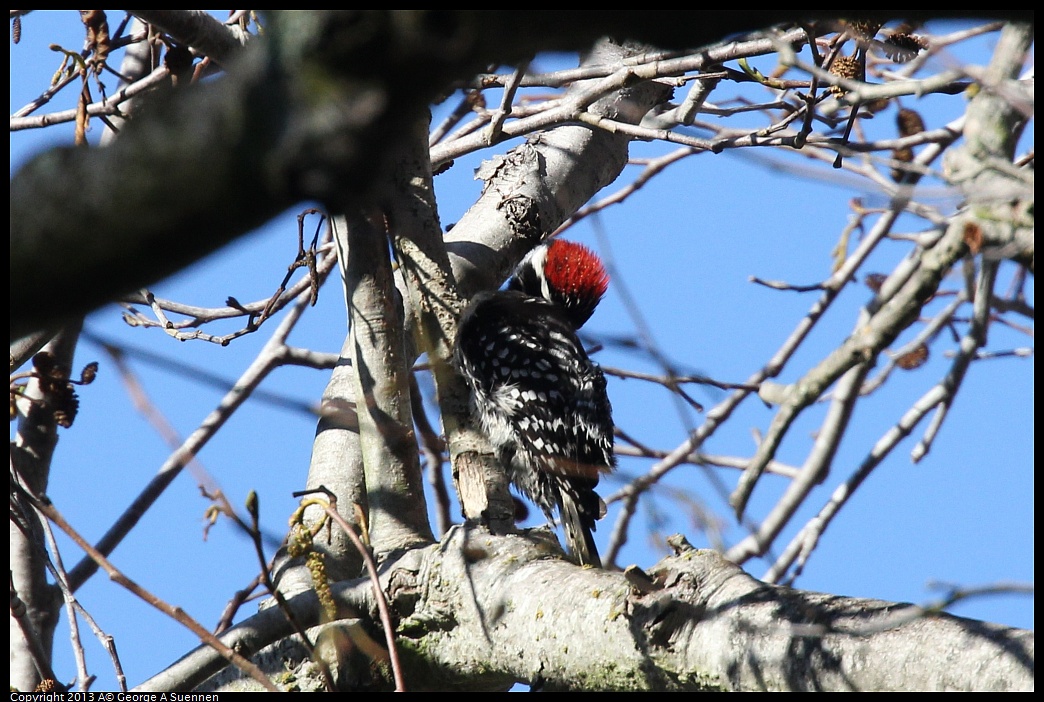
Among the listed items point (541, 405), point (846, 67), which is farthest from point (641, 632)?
point (541, 405)

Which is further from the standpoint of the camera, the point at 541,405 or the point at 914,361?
the point at 541,405

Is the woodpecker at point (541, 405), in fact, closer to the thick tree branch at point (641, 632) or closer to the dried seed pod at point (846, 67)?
the thick tree branch at point (641, 632)

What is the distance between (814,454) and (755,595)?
91 centimetres

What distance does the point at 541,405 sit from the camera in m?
4.54

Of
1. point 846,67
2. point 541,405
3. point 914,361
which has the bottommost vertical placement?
point 914,361

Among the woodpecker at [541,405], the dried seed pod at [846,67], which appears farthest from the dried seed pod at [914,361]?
the woodpecker at [541,405]

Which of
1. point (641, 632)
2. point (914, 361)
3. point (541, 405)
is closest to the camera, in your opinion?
point (641, 632)

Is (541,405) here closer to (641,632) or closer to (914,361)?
(914,361)

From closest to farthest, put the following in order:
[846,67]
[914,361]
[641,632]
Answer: [641,632], [846,67], [914,361]

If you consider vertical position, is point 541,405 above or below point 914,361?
above

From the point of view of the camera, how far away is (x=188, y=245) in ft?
2.75

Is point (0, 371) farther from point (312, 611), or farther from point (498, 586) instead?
point (498, 586)

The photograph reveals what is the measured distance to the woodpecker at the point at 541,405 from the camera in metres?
4.36

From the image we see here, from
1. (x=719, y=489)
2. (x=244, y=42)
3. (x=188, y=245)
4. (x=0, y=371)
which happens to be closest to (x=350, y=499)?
(x=244, y=42)
